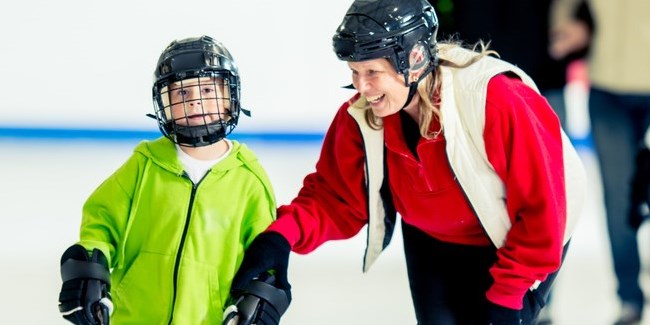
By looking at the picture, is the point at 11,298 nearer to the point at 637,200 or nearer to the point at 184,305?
the point at 184,305

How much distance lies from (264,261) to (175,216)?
214 millimetres

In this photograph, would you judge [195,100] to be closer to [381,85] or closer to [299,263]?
[381,85]

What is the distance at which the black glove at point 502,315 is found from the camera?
2344 mm

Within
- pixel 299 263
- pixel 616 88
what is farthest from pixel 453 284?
pixel 616 88

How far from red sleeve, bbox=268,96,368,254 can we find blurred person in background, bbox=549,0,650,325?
152cm

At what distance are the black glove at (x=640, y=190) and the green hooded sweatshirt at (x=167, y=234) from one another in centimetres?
200

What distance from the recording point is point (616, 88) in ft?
12.8

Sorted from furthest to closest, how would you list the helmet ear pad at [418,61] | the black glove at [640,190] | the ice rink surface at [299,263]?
the black glove at [640,190], the ice rink surface at [299,263], the helmet ear pad at [418,61]

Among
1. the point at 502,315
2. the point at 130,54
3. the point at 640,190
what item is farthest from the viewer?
the point at 130,54

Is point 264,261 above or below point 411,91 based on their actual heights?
below

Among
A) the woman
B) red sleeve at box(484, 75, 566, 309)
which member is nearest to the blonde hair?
the woman

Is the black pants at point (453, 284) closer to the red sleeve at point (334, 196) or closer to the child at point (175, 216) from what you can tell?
the red sleeve at point (334, 196)

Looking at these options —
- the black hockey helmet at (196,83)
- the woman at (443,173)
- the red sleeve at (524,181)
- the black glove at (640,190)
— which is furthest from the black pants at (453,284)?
the black glove at (640,190)

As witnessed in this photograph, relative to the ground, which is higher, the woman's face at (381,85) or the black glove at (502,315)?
the woman's face at (381,85)
